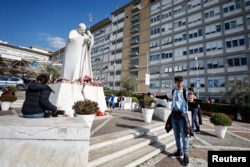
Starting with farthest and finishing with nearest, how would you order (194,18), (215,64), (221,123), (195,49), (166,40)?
(166,40), (194,18), (195,49), (215,64), (221,123)

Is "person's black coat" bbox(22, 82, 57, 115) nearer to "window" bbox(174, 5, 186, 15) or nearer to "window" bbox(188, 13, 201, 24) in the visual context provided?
"window" bbox(188, 13, 201, 24)

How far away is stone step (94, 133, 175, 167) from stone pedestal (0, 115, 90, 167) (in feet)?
3.75

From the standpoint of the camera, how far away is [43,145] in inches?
110

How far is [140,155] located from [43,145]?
260 centimetres

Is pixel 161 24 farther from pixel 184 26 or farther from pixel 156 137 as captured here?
pixel 156 137

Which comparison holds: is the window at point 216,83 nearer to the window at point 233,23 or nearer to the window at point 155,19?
the window at point 233,23

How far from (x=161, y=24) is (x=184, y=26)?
5.93m

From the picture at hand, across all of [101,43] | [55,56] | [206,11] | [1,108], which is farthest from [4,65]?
[55,56]

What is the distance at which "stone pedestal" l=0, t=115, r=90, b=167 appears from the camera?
9.02 feet

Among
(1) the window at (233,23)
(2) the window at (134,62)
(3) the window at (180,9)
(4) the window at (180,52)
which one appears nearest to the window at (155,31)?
(3) the window at (180,9)

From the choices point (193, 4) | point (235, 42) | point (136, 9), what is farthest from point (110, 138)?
point (136, 9)

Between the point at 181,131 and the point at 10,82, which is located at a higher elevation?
the point at 10,82

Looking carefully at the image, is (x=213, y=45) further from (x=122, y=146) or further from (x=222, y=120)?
(x=122, y=146)

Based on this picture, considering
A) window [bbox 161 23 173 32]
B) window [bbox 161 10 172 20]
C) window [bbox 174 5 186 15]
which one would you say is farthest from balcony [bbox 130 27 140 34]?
window [bbox 174 5 186 15]
